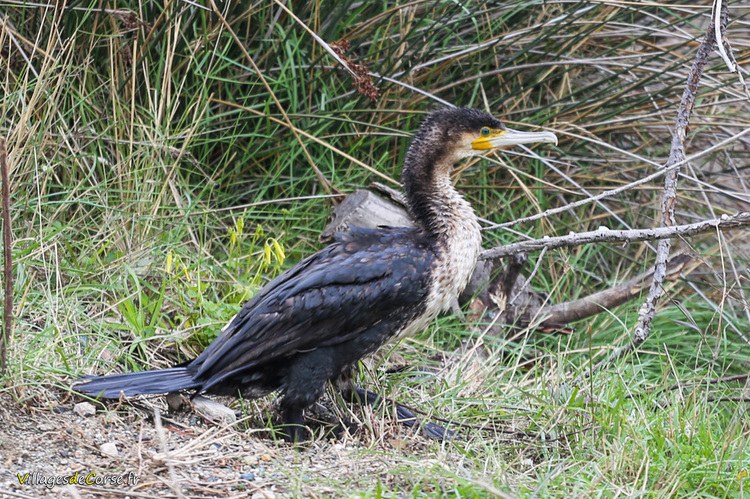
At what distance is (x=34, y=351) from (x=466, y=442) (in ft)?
5.06

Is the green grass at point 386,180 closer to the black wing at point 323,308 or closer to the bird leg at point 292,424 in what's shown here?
the bird leg at point 292,424

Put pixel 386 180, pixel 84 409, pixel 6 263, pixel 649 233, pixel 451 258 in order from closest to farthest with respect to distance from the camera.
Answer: pixel 6 263 < pixel 84 409 < pixel 649 233 < pixel 451 258 < pixel 386 180

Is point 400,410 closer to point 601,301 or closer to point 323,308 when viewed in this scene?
point 323,308

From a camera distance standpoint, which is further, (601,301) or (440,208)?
(601,301)

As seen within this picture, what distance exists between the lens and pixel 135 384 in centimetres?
342

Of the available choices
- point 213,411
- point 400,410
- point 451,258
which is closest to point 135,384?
point 213,411

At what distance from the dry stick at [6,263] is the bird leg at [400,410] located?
1176mm

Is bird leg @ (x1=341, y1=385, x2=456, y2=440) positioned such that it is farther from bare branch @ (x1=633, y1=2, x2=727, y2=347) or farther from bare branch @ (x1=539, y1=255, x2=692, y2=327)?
bare branch @ (x1=539, y1=255, x2=692, y2=327)

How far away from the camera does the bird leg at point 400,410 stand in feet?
11.5

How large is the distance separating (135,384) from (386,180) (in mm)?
2051

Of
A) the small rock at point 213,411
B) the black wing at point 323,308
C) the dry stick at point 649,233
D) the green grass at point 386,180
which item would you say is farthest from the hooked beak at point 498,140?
the small rock at point 213,411

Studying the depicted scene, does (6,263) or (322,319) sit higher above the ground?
(6,263)

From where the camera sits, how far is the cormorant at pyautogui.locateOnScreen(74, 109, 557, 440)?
3416mm

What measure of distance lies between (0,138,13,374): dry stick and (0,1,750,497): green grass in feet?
0.53
